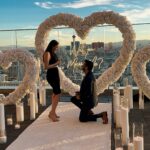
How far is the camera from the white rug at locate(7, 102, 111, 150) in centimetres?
616

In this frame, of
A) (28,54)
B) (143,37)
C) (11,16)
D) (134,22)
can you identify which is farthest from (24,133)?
(11,16)

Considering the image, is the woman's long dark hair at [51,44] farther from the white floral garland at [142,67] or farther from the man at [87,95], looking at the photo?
the white floral garland at [142,67]

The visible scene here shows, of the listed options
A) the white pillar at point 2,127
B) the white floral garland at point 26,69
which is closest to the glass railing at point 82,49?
the white floral garland at point 26,69

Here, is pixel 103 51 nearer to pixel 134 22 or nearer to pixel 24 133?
pixel 134 22

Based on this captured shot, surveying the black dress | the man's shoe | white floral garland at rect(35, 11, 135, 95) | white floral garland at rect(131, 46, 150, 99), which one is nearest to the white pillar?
the black dress

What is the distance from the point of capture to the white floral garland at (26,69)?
869 cm

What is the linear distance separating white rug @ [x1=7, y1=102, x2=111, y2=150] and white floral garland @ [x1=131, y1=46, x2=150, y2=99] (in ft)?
3.55

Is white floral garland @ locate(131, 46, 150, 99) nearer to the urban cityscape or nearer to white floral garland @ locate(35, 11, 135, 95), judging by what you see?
white floral garland @ locate(35, 11, 135, 95)

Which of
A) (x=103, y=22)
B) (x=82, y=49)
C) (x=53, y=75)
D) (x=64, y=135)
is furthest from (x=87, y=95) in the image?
(x=82, y=49)

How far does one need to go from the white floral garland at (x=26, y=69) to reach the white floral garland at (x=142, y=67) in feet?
6.19

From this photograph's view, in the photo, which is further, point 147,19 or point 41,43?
point 147,19

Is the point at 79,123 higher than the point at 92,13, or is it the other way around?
the point at 92,13

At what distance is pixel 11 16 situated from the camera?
51.9 feet

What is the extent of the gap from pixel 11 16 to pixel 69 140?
396 inches
